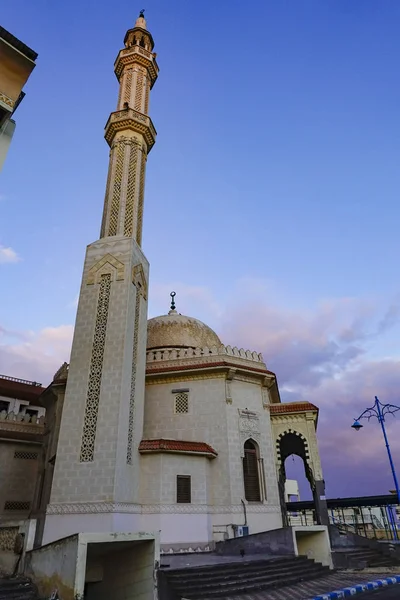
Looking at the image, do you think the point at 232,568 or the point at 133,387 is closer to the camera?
the point at 232,568

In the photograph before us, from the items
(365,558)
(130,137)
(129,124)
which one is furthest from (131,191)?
(365,558)

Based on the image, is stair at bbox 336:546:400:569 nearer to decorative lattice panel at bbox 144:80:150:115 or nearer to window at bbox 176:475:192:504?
window at bbox 176:475:192:504

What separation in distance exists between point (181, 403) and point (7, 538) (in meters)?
9.02

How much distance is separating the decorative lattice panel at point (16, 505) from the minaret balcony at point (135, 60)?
20500 millimetres

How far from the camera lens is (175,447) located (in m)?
13.6

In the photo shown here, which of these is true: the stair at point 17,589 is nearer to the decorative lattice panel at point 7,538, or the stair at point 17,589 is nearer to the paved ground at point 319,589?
the decorative lattice panel at point 7,538

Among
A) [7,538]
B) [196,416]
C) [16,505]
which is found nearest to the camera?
[7,538]

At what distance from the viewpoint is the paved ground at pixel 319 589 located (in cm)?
777

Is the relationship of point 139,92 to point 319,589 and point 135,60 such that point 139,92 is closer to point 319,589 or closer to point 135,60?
point 135,60

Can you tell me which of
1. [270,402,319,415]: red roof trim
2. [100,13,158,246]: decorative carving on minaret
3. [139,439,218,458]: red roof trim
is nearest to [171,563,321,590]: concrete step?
[139,439,218,458]: red roof trim

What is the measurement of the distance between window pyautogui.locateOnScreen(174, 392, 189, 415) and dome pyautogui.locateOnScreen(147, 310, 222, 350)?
3.53 m

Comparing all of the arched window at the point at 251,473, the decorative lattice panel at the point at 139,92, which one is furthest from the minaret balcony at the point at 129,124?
the arched window at the point at 251,473

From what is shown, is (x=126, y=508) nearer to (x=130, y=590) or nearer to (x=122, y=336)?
(x=130, y=590)

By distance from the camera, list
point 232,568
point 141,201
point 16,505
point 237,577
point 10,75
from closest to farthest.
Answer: point 10,75 → point 237,577 → point 232,568 → point 16,505 → point 141,201
